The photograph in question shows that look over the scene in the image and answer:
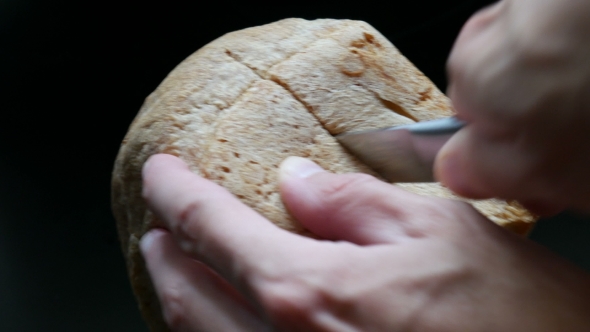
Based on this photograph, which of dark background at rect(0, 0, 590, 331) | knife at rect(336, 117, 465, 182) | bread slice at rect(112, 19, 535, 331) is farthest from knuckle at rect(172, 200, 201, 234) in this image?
dark background at rect(0, 0, 590, 331)

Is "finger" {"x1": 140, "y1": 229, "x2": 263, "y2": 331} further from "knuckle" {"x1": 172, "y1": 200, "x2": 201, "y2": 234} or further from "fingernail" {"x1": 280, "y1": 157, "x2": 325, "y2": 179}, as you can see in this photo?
"fingernail" {"x1": 280, "y1": 157, "x2": 325, "y2": 179}

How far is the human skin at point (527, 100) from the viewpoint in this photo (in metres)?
0.37

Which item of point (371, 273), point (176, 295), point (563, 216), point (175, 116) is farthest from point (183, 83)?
point (563, 216)

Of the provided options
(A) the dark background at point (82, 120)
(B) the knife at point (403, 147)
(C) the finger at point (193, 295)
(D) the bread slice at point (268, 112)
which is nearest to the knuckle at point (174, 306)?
(C) the finger at point (193, 295)

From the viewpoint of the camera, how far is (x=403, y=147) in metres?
0.71

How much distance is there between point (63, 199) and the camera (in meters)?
1.29

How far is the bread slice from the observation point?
75 centimetres

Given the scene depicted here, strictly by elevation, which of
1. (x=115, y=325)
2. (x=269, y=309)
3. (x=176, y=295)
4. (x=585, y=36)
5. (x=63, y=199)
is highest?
(x=585, y=36)

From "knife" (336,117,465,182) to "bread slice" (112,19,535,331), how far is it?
24mm

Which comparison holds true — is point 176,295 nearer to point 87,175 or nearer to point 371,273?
point 371,273

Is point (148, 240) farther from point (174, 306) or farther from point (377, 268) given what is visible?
point (377, 268)

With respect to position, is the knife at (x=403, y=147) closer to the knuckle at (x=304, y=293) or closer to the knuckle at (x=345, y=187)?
the knuckle at (x=345, y=187)

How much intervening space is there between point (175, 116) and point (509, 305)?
535 millimetres

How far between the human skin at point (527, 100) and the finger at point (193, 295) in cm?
32
